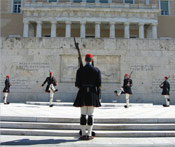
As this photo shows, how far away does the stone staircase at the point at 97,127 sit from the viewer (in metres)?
5.53

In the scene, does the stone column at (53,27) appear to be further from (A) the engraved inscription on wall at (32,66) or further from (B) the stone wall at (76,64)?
(A) the engraved inscription on wall at (32,66)

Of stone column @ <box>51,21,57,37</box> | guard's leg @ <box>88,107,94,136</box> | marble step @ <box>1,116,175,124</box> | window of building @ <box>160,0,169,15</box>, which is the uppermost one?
window of building @ <box>160,0,169,15</box>

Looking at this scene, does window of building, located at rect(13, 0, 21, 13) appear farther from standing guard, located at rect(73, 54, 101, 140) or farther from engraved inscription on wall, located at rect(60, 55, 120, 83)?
standing guard, located at rect(73, 54, 101, 140)

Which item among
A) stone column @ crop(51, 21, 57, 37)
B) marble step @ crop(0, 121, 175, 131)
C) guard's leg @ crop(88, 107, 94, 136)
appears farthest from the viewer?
stone column @ crop(51, 21, 57, 37)

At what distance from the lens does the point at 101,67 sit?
13008 millimetres

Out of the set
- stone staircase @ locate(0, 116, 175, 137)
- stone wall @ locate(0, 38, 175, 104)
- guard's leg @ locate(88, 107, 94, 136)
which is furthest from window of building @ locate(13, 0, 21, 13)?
guard's leg @ locate(88, 107, 94, 136)

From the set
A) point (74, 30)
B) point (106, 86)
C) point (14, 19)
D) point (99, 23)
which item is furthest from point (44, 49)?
point (14, 19)

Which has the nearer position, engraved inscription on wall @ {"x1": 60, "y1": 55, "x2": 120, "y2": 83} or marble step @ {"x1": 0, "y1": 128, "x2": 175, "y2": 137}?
marble step @ {"x1": 0, "y1": 128, "x2": 175, "y2": 137}

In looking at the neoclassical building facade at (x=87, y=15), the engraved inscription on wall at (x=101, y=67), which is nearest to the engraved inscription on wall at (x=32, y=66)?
the engraved inscription on wall at (x=101, y=67)

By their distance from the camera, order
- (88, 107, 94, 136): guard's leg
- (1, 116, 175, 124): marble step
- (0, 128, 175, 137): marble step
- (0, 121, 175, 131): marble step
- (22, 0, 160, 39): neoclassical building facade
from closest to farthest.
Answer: (88, 107, 94, 136): guard's leg
(0, 128, 175, 137): marble step
(0, 121, 175, 131): marble step
(1, 116, 175, 124): marble step
(22, 0, 160, 39): neoclassical building facade

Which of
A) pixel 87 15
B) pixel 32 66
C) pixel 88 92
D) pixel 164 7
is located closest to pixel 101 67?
pixel 32 66

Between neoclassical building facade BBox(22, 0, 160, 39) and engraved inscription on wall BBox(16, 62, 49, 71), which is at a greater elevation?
neoclassical building facade BBox(22, 0, 160, 39)

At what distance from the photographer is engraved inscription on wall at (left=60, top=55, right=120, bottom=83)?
12930 millimetres

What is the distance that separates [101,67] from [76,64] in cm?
178
